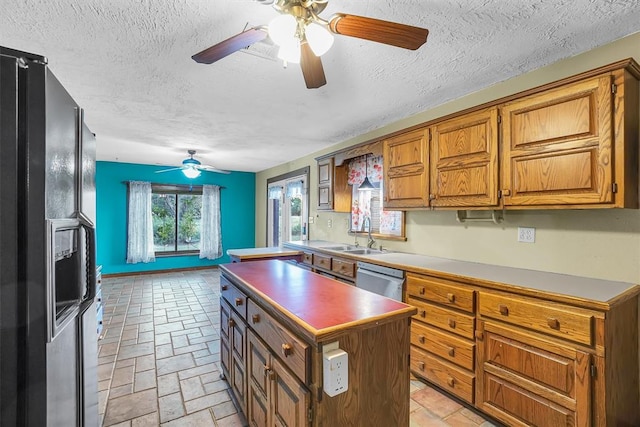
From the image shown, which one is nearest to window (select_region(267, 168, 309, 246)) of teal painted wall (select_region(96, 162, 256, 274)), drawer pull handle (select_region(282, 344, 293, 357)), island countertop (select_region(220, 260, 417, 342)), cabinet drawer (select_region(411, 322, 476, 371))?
teal painted wall (select_region(96, 162, 256, 274))

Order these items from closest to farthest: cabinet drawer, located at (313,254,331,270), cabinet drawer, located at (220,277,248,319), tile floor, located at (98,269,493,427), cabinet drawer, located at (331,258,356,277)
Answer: cabinet drawer, located at (220,277,248,319) < tile floor, located at (98,269,493,427) < cabinet drawer, located at (331,258,356,277) < cabinet drawer, located at (313,254,331,270)

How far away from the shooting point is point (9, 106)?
0.74m

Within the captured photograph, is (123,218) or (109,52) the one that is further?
(123,218)

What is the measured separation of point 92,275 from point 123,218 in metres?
6.09

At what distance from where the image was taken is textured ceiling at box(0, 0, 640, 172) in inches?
61.4

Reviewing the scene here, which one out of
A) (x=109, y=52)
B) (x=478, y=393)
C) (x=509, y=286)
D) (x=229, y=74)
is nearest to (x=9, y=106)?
(x=109, y=52)

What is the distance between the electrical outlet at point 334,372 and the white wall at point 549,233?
6.06 ft

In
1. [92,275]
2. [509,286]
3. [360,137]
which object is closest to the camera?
[92,275]

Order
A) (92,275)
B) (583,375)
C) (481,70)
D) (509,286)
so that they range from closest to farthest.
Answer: (92,275) → (583,375) → (509,286) → (481,70)

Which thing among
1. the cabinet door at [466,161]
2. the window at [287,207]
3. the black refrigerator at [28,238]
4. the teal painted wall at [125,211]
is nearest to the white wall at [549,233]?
the cabinet door at [466,161]

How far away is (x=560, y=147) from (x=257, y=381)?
7.20 feet

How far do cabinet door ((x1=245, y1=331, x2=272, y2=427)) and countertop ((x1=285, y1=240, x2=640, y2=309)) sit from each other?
54.6 inches

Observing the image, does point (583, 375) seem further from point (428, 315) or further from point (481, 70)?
point (481, 70)

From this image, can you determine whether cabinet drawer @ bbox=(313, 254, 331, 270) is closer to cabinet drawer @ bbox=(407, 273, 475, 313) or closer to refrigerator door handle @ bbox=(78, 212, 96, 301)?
cabinet drawer @ bbox=(407, 273, 475, 313)
